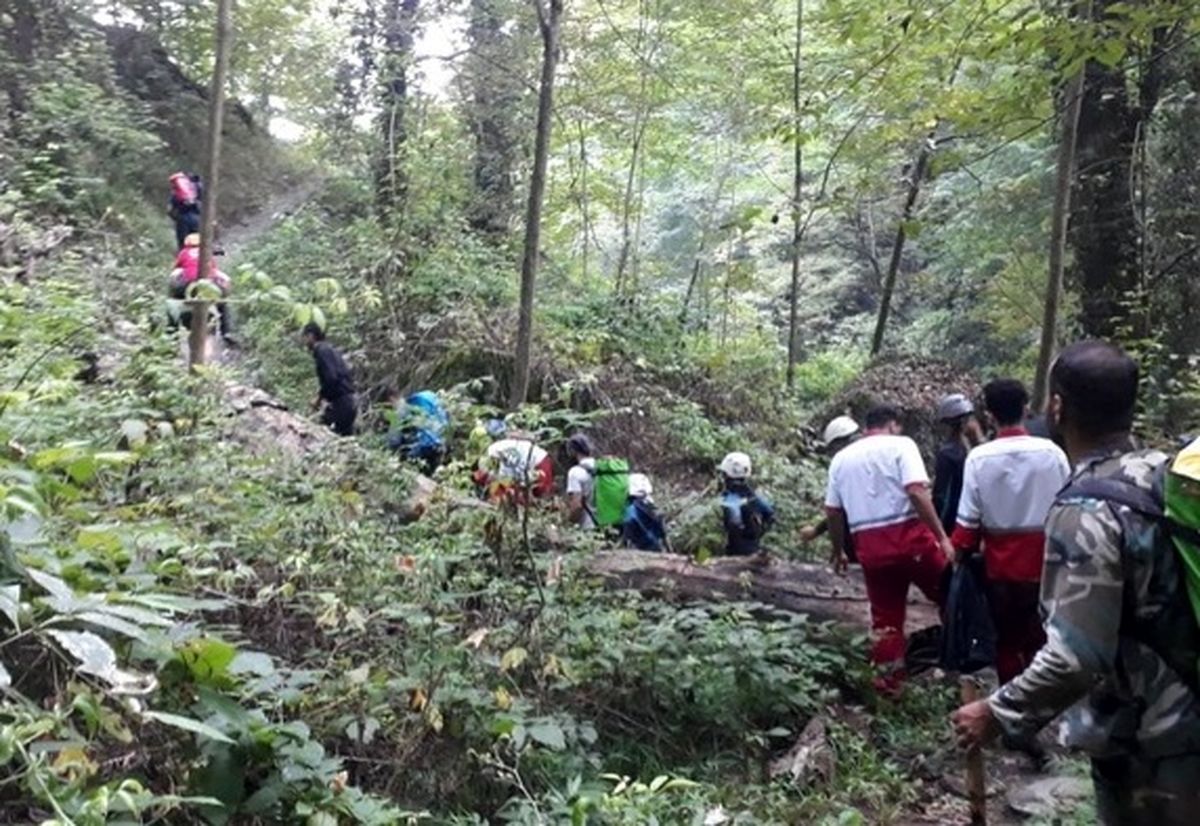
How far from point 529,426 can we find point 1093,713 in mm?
3845

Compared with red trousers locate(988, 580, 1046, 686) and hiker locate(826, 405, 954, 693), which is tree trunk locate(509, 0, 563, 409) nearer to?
hiker locate(826, 405, 954, 693)

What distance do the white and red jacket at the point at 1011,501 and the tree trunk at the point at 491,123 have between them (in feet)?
40.7

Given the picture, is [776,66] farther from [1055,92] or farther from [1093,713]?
[1093,713]

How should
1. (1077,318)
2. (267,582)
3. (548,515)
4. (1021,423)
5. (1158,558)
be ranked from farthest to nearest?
(1077,318)
(548,515)
(1021,423)
(267,582)
(1158,558)

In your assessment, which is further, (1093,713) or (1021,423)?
(1021,423)

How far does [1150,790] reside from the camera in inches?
116

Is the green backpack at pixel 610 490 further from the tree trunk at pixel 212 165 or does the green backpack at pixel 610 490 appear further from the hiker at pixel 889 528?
the tree trunk at pixel 212 165

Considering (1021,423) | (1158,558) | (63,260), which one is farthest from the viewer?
(63,260)

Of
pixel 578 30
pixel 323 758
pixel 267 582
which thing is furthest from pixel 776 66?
pixel 323 758

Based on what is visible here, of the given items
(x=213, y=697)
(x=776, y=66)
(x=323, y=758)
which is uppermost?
(x=776, y=66)

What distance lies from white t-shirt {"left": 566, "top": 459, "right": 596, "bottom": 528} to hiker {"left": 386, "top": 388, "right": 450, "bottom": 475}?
117cm

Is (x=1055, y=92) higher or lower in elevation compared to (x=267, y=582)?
higher

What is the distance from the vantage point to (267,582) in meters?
5.21

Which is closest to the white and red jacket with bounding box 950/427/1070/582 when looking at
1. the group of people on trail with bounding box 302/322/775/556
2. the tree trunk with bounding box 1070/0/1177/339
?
the group of people on trail with bounding box 302/322/775/556
